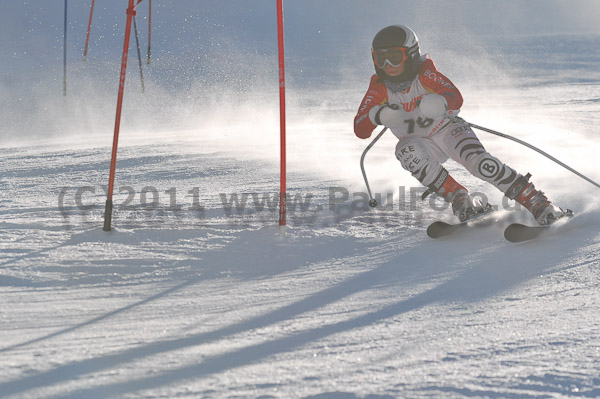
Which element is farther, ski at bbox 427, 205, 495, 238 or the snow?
ski at bbox 427, 205, 495, 238

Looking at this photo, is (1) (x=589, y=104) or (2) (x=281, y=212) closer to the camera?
(2) (x=281, y=212)

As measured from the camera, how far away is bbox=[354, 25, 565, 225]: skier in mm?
3723

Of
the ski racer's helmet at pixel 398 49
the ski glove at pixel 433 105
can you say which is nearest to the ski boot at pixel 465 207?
the ski glove at pixel 433 105

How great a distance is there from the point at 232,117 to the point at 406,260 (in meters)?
7.74

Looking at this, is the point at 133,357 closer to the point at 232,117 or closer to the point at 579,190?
the point at 579,190

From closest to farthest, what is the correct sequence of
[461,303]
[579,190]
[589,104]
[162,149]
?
[461,303]
[579,190]
[162,149]
[589,104]

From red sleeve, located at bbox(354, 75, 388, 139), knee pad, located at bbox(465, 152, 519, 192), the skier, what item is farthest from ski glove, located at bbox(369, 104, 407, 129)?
knee pad, located at bbox(465, 152, 519, 192)

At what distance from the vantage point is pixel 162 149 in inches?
284

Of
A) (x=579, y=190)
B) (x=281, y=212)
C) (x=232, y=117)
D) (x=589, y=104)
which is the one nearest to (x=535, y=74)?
(x=589, y=104)

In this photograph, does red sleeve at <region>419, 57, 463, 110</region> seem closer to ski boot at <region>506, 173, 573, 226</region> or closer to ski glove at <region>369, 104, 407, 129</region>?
ski glove at <region>369, 104, 407, 129</region>

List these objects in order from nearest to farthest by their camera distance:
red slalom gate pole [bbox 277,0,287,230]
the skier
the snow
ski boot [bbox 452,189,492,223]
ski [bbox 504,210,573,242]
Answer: the snow
ski [bbox 504,210,573,242]
red slalom gate pole [bbox 277,0,287,230]
the skier
ski boot [bbox 452,189,492,223]

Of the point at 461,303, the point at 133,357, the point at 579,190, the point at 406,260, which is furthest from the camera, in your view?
the point at 579,190

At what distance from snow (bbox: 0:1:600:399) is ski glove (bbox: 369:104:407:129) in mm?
600

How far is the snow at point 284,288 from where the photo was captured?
193 centimetres
